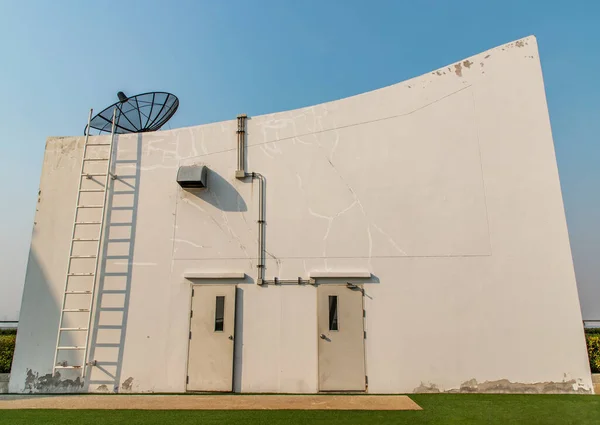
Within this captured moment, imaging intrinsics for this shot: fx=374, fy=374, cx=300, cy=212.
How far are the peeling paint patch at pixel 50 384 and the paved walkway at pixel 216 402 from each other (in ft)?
1.34

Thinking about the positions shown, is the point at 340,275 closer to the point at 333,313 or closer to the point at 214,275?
the point at 333,313

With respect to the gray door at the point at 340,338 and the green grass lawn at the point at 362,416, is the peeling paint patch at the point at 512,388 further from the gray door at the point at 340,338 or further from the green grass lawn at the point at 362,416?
the gray door at the point at 340,338

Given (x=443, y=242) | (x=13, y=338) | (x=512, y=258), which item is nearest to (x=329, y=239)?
(x=443, y=242)

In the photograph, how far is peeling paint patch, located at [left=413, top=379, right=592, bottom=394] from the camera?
19.7 feet

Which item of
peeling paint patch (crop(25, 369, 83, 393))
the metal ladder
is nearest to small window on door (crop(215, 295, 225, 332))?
the metal ladder

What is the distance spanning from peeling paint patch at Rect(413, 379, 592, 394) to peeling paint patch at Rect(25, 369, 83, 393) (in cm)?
589

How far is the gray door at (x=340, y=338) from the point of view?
20.5ft

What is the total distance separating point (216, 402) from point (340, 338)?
221 cm

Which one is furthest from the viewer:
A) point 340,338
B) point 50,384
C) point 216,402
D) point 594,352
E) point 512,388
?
point 594,352

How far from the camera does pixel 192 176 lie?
7.04 metres

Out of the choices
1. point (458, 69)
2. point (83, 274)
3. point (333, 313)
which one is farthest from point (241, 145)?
point (458, 69)

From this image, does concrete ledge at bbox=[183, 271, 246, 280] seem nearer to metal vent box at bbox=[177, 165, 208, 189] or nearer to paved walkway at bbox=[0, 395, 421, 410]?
metal vent box at bbox=[177, 165, 208, 189]

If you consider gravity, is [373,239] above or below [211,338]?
above

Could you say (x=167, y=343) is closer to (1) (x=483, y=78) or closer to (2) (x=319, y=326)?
(2) (x=319, y=326)
